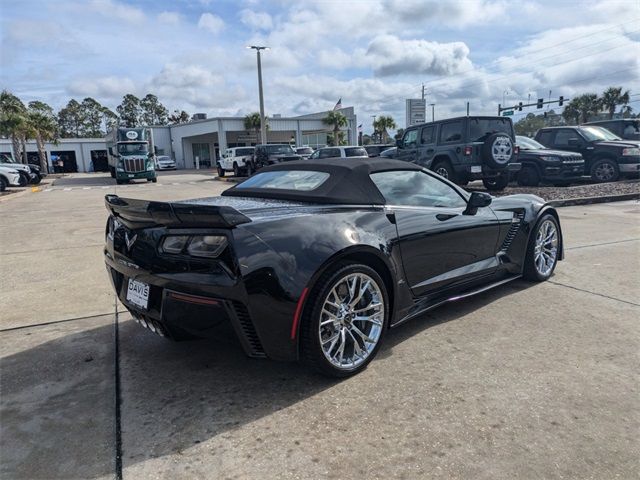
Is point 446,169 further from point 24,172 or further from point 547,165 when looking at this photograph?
point 24,172

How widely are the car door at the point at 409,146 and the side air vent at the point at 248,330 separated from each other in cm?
1112

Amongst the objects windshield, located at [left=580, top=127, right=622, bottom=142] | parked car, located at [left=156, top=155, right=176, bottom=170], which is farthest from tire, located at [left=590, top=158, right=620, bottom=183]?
parked car, located at [left=156, top=155, right=176, bottom=170]

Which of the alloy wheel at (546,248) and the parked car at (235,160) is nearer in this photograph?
the alloy wheel at (546,248)

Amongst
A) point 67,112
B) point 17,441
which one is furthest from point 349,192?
point 67,112

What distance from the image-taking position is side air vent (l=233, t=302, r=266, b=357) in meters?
2.50

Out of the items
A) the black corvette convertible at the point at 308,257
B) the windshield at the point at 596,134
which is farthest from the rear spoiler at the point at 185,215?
the windshield at the point at 596,134

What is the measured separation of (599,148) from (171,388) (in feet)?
49.4

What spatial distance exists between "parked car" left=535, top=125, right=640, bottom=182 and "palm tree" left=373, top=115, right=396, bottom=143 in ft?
181

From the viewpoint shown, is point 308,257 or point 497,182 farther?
point 497,182

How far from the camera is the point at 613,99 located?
209ft

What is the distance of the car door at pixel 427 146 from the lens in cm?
1240

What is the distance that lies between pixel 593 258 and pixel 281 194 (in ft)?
13.9

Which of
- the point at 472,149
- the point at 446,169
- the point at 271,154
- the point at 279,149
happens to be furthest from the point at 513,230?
the point at 279,149

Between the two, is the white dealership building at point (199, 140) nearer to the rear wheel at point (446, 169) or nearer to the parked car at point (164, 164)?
the parked car at point (164, 164)
